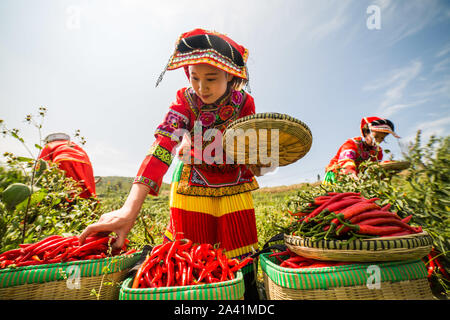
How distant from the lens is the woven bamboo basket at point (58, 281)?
3.88 feet

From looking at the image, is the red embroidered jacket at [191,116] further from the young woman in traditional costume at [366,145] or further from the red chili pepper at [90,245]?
the young woman in traditional costume at [366,145]

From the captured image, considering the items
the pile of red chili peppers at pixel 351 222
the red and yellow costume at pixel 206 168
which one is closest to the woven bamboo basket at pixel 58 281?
the red and yellow costume at pixel 206 168

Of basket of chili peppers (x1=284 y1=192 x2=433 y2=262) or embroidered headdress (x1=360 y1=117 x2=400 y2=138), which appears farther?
embroidered headdress (x1=360 y1=117 x2=400 y2=138)

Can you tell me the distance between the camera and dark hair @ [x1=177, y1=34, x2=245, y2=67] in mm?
2033

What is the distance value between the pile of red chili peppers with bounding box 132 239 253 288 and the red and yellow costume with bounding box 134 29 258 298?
61 centimetres

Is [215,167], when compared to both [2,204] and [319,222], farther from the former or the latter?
[2,204]

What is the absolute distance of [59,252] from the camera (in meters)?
1.46

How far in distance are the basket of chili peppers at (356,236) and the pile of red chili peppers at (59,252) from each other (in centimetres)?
128

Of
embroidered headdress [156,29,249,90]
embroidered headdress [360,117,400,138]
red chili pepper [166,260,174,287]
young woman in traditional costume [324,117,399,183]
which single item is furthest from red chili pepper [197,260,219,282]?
embroidered headdress [360,117,400,138]

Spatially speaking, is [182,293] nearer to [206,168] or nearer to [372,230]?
[372,230]

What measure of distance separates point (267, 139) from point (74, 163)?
338cm

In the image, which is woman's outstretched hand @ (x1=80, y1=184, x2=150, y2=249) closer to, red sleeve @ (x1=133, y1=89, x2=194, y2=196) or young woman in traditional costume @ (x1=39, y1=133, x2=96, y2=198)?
red sleeve @ (x1=133, y1=89, x2=194, y2=196)

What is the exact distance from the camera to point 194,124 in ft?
8.00

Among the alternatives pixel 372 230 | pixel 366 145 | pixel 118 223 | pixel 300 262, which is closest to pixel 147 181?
pixel 118 223
